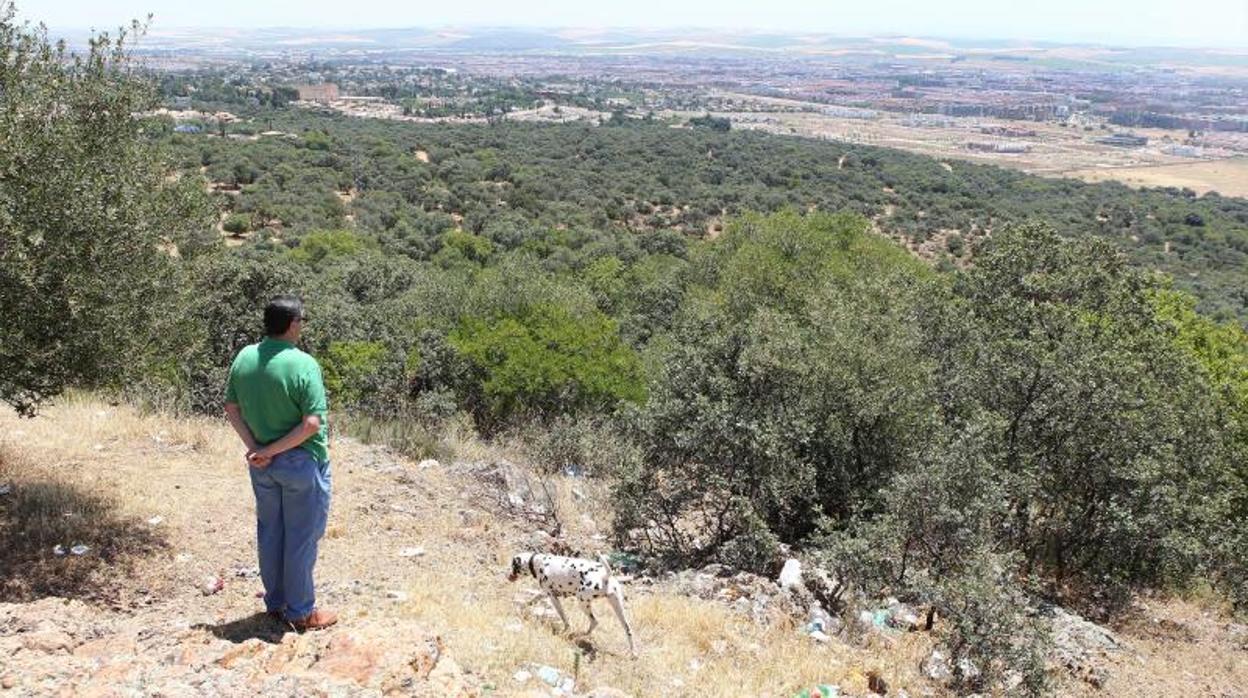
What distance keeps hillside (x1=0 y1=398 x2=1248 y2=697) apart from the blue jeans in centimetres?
39

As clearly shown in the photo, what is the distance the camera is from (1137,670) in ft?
35.3

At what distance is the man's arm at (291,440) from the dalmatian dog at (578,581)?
260 cm

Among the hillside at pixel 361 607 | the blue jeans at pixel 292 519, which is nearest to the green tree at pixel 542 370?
the hillside at pixel 361 607

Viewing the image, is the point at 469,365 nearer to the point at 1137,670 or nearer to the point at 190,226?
the point at 190,226

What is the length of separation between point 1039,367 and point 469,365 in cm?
1246

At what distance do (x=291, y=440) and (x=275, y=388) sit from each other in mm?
359

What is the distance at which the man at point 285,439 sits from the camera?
5965mm

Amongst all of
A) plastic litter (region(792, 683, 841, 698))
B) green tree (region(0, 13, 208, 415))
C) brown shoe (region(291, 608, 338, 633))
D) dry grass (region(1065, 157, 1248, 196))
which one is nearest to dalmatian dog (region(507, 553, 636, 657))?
plastic litter (region(792, 683, 841, 698))

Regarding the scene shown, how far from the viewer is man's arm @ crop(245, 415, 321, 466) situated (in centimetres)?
595

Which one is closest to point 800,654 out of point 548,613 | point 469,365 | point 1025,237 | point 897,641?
point 897,641

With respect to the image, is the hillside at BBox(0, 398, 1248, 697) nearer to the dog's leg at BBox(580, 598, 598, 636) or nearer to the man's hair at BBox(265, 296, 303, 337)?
the dog's leg at BBox(580, 598, 598, 636)

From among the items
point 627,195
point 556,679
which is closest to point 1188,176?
point 627,195

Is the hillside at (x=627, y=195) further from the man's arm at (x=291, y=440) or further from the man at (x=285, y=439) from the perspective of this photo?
the man's arm at (x=291, y=440)

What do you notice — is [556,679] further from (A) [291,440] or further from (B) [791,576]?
(B) [791,576]
